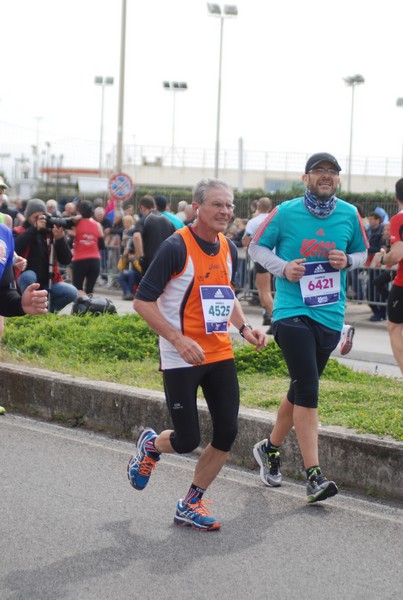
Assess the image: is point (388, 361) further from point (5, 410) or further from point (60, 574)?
point (60, 574)

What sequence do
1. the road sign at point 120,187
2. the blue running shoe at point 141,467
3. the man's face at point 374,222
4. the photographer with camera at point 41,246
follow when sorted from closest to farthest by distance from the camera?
the blue running shoe at point 141,467 < the photographer with camera at point 41,246 < the man's face at point 374,222 < the road sign at point 120,187

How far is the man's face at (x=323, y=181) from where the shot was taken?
6.11 metres

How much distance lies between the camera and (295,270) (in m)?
6.05

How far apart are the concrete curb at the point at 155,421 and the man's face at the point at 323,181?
1.49 metres

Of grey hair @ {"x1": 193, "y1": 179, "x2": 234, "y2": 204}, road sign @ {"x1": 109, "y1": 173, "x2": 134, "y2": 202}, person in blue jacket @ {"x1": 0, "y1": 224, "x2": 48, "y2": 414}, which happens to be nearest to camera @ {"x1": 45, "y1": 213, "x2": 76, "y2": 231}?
person in blue jacket @ {"x1": 0, "y1": 224, "x2": 48, "y2": 414}

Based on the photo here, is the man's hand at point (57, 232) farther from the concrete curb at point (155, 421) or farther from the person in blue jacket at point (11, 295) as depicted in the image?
the person in blue jacket at point (11, 295)

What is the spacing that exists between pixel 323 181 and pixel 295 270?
1.77 ft

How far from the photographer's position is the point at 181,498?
20.2 ft

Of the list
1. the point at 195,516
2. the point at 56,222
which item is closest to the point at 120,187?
the point at 56,222

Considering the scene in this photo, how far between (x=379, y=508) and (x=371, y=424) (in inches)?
31.5

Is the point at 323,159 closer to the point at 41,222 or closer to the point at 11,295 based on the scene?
the point at 11,295

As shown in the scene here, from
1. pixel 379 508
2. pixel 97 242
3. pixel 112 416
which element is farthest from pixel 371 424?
pixel 97 242

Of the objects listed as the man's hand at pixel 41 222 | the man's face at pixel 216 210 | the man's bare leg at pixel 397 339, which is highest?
the man's face at pixel 216 210

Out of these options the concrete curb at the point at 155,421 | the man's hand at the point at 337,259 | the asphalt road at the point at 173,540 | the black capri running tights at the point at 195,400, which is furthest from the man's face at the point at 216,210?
the concrete curb at the point at 155,421
